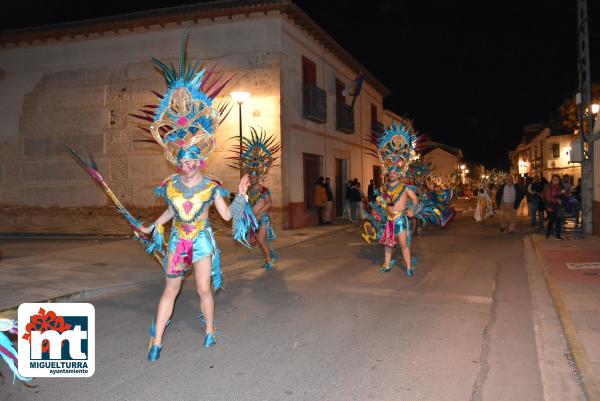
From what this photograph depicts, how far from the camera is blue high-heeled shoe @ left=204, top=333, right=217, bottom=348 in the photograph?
4977mm

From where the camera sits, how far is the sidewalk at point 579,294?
4294 millimetres

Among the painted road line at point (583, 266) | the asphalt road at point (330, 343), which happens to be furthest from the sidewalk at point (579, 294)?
the asphalt road at point (330, 343)

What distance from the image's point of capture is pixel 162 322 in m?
4.71

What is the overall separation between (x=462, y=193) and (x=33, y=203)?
43.5 m

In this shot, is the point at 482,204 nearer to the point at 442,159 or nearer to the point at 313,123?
the point at 313,123

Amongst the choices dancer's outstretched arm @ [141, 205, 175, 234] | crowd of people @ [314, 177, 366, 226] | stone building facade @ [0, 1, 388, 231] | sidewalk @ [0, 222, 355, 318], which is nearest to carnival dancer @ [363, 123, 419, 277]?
sidewalk @ [0, 222, 355, 318]

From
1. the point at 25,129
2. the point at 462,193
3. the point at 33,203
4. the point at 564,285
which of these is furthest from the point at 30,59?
the point at 462,193

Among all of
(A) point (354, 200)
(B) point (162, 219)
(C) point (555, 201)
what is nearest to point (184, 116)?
(B) point (162, 219)

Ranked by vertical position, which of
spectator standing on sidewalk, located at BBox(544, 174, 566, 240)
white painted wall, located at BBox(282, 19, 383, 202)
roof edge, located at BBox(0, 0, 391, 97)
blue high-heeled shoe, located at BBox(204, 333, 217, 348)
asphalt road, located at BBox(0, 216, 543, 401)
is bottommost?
asphalt road, located at BBox(0, 216, 543, 401)

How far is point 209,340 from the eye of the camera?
4.99 meters

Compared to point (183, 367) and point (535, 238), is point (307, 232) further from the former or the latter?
point (183, 367)

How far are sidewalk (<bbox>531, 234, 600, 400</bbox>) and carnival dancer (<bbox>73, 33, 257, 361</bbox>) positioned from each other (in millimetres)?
3389

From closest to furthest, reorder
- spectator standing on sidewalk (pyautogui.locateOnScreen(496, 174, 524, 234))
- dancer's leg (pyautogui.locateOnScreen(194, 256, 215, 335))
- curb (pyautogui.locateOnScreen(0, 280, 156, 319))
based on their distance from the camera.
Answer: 1. dancer's leg (pyautogui.locateOnScreen(194, 256, 215, 335))
2. curb (pyautogui.locateOnScreen(0, 280, 156, 319))
3. spectator standing on sidewalk (pyautogui.locateOnScreen(496, 174, 524, 234))

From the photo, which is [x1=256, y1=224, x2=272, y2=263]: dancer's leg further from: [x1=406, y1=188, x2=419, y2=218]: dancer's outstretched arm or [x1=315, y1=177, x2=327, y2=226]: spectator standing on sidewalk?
[x1=315, y1=177, x2=327, y2=226]: spectator standing on sidewalk
